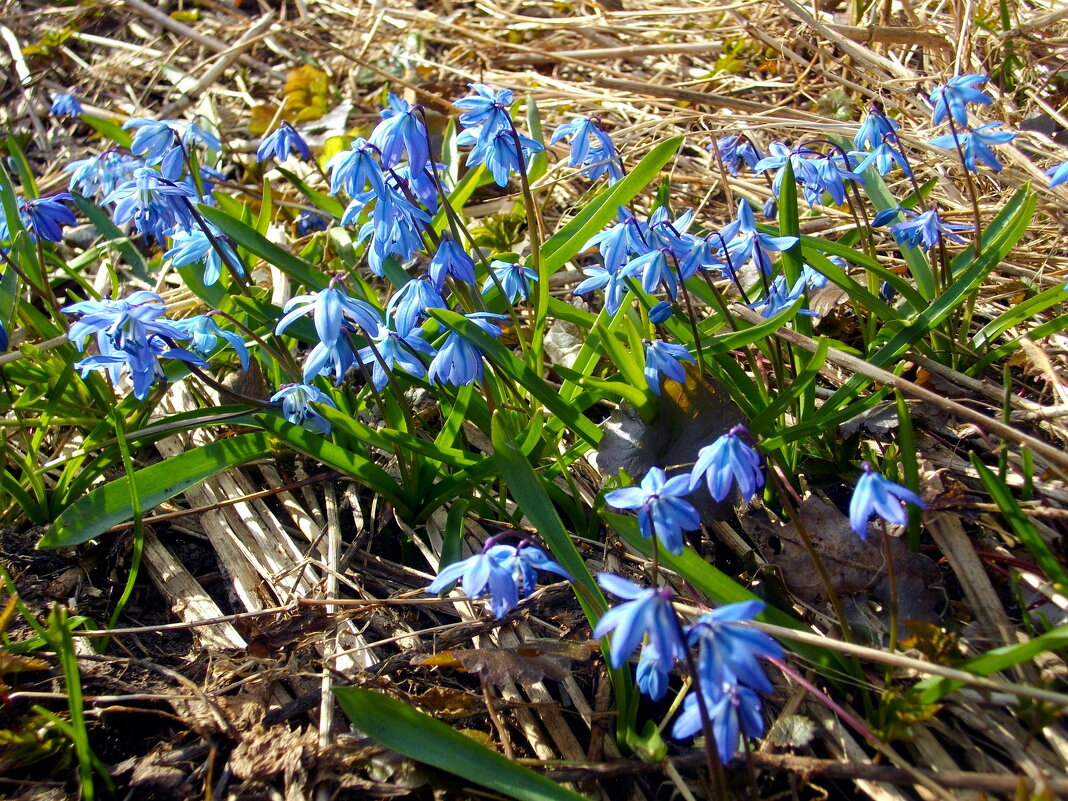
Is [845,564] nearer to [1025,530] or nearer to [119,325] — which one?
[1025,530]

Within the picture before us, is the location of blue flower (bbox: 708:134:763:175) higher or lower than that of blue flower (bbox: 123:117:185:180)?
lower

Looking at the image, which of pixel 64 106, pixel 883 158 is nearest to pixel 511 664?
pixel 883 158

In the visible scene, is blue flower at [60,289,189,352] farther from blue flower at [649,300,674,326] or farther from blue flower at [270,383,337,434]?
blue flower at [649,300,674,326]

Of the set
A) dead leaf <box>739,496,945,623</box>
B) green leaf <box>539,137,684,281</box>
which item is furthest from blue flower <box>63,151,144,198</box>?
dead leaf <box>739,496,945,623</box>

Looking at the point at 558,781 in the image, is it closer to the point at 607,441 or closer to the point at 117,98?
the point at 607,441

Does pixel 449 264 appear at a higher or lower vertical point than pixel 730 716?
higher

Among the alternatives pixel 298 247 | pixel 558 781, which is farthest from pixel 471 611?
pixel 298 247
